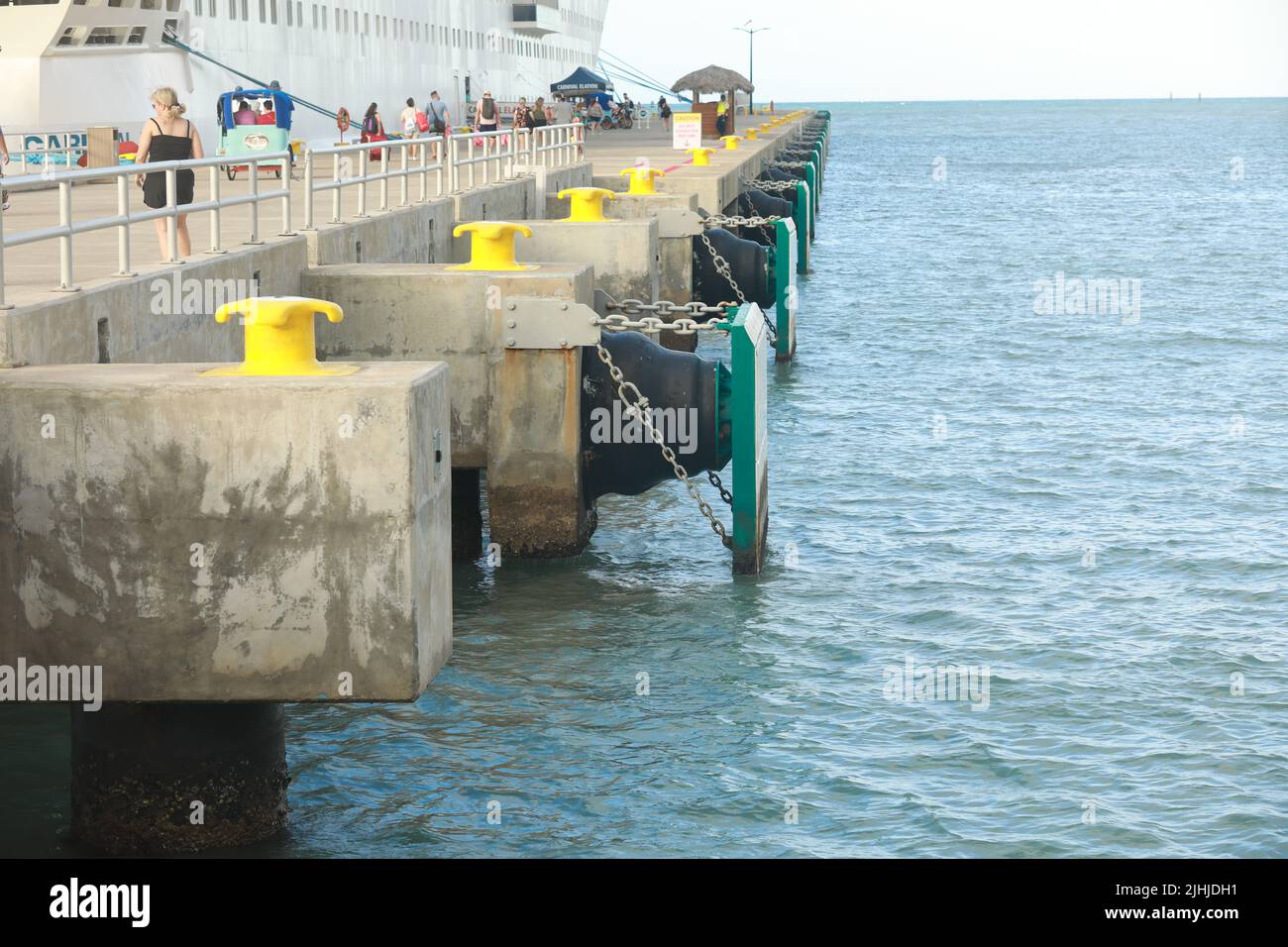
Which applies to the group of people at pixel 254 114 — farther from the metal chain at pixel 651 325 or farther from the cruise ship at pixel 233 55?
the metal chain at pixel 651 325

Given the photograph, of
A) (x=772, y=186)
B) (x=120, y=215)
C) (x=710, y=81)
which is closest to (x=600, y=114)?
(x=710, y=81)

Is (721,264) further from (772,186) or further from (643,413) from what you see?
(772,186)

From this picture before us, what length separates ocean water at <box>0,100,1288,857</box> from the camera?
1059cm

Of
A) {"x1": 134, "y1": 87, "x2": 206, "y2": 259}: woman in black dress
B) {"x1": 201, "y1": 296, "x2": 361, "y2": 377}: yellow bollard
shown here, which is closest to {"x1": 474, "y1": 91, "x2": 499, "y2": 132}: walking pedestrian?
{"x1": 134, "y1": 87, "x2": 206, "y2": 259}: woman in black dress

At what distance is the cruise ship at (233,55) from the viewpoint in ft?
127

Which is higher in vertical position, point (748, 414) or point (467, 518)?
point (748, 414)

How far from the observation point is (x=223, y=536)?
855 cm

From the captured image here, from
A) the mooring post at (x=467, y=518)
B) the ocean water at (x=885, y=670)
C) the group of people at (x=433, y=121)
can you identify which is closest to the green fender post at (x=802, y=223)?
the group of people at (x=433, y=121)

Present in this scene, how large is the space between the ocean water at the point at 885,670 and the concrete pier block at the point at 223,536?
1531 millimetres

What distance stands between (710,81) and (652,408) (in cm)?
8635

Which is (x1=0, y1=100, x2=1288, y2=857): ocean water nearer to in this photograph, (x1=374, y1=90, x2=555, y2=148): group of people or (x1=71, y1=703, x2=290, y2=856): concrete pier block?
(x1=71, y1=703, x2=290, y2=856): concrete pier block

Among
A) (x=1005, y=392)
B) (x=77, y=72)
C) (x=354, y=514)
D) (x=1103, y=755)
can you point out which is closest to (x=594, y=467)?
(x=1103, y=755)

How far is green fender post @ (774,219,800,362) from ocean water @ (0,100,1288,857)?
165cm
